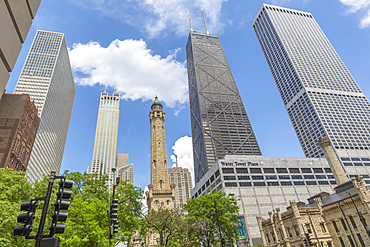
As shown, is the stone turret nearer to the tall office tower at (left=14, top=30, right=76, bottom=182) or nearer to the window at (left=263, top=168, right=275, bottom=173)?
the window at (left=263, top=168, right=275, bottom=173)

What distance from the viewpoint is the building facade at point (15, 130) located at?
190ft

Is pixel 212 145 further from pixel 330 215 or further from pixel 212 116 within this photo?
pixel 330 215

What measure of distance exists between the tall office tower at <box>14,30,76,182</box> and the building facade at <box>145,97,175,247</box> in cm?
5897

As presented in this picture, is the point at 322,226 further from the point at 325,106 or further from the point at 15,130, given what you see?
the point at 325,106

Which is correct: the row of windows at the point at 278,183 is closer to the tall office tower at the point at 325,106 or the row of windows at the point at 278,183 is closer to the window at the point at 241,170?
the window at the point at 241,170

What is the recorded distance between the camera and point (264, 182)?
91500 mm

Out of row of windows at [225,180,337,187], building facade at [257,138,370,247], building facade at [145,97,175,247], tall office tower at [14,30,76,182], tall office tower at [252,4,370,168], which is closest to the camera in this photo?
building facade at [257,138,370,247]

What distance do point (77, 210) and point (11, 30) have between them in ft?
68.8

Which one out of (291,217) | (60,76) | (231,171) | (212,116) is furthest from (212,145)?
(291,217)

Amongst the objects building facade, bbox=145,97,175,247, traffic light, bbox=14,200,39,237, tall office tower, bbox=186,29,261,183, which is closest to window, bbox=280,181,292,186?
building facade, bbox=145,97,175,247

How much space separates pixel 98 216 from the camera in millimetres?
24766

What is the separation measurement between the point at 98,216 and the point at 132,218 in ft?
22.9

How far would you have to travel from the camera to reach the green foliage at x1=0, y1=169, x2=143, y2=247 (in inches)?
827

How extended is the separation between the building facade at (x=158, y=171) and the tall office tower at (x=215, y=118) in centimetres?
8436
